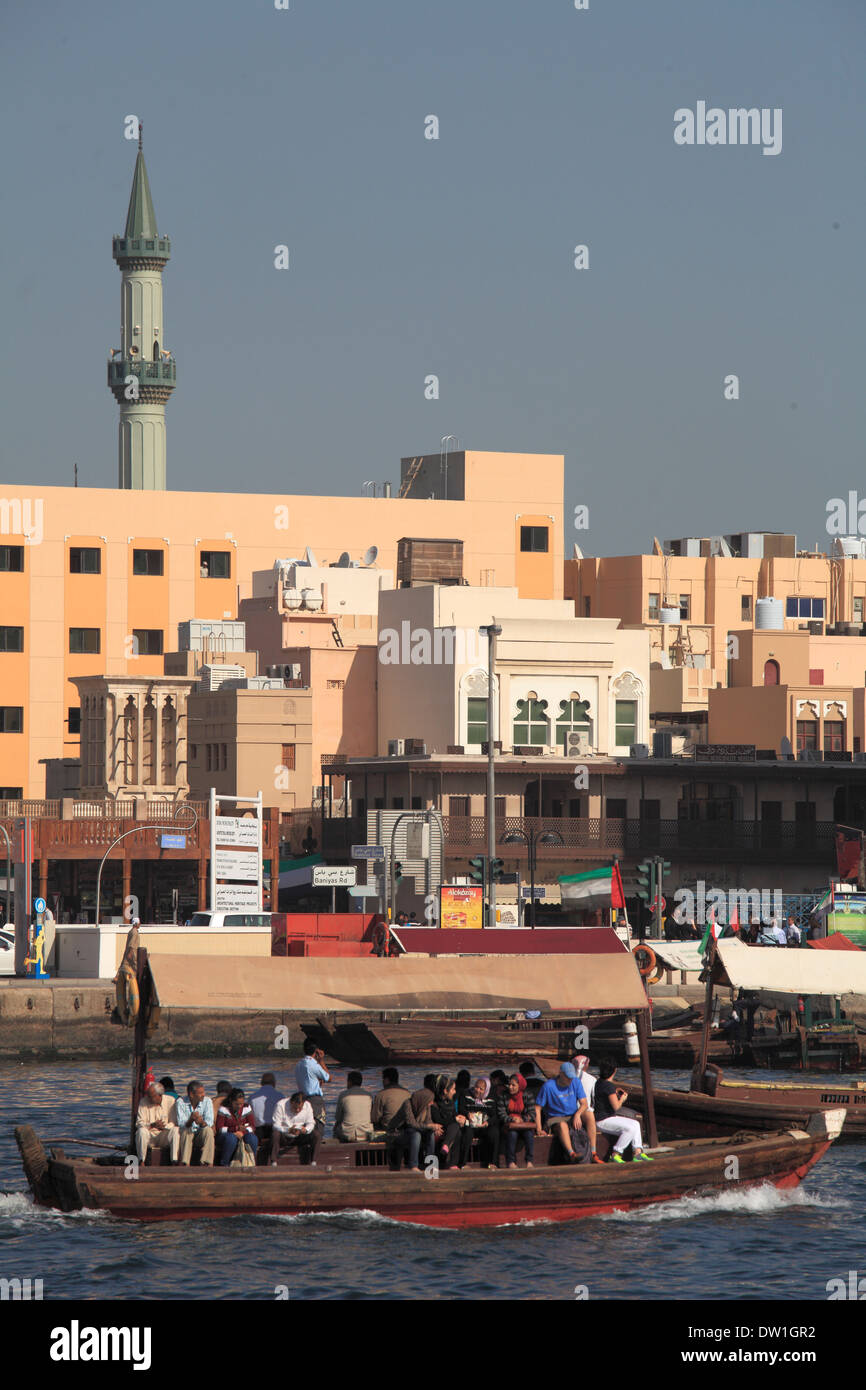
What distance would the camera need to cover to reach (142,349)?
12194 cm

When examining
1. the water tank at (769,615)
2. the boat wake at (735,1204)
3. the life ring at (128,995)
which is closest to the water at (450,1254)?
the boat wake at (735,1204)

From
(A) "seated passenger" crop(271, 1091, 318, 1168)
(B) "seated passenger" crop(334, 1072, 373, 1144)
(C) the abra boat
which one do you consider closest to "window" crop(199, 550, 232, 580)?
(C) the abra boat

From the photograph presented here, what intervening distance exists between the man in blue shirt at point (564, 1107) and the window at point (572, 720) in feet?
148

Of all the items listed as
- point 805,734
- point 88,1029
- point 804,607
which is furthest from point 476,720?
point 804,607

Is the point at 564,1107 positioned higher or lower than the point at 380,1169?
higher

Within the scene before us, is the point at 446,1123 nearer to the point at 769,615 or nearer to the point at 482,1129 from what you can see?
the point at 482,1129

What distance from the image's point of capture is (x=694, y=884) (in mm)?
70312

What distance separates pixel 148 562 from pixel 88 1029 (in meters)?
51.3

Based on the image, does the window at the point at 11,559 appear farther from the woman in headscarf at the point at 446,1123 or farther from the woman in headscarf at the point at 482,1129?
the woman in headscarf at the point at 446,1123

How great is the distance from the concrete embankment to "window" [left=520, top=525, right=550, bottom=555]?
56.6 m

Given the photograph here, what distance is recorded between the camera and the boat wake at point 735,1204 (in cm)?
2844

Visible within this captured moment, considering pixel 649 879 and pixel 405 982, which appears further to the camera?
pixel 649 879
